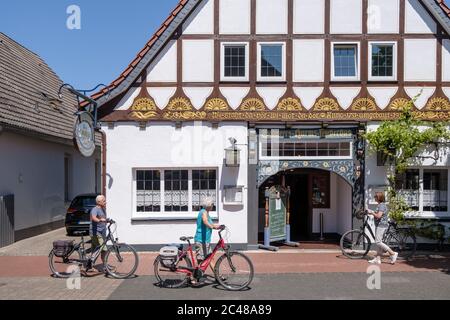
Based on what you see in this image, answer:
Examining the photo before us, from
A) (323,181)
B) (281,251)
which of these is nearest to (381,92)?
(323,181)

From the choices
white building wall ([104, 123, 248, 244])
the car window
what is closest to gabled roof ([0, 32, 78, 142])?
the car window

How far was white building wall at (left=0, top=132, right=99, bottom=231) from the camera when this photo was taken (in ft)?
48.6

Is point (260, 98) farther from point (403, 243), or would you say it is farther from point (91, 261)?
point (91, 261)

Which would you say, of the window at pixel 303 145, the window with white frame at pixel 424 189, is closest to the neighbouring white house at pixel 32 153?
the window at pixel 303 145

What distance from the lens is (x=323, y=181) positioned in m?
15.9

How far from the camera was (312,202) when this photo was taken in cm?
1593

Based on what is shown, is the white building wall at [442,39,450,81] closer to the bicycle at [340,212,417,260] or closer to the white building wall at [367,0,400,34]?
the white building wall at [367,0,400,34]

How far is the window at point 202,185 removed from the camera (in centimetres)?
1305

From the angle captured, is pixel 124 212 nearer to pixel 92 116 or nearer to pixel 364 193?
pixel 92 116

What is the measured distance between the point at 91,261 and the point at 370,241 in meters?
6.75

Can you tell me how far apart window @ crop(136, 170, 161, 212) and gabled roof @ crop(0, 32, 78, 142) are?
14.1 feet

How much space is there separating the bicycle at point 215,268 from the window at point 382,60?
22.2ft

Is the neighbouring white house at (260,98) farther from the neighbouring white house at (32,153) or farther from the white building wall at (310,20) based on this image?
the neighbouring white house at (32,153)

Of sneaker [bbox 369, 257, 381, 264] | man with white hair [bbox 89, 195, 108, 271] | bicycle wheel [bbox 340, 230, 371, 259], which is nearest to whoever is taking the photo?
man with white hair [bbox 89, 195, 108, 271]
